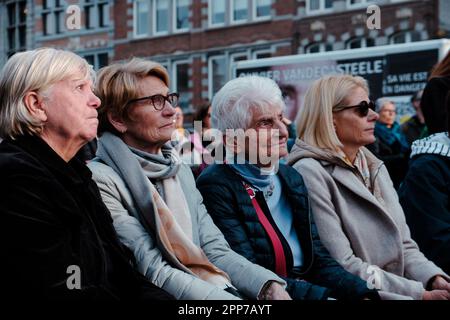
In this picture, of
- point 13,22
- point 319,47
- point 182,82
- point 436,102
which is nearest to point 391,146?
point 436,102

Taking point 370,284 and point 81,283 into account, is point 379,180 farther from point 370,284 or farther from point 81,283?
point 81,283

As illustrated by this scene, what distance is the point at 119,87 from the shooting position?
143 inches

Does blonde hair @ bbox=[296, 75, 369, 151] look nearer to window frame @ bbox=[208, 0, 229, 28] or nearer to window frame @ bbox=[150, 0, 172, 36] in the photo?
window frame @ bbox=[208, 0, 229, 28]

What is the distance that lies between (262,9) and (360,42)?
4.14m

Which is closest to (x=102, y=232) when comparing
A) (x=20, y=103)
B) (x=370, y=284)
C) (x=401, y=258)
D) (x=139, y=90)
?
(x=20, y=103)

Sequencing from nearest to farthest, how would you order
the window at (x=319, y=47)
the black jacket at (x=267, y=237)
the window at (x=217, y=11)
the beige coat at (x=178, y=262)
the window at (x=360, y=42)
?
1. the beige coat at (x=178, y=262)
2. the black jacket at (x=267, y=237)
3. the window at (x=360, y=42)
4. the window at (x=319, y=47)
5. the window at (x=217, y=11)

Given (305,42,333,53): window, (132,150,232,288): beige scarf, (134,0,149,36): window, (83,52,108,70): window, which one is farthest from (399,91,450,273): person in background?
(83,52,108,70): window

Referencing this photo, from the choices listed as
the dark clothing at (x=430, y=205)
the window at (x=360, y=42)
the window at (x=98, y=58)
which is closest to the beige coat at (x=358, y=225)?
the dark clothing at (x=430, y=205)

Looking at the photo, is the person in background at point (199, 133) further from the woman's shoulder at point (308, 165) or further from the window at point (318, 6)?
the window at point (318, 6)

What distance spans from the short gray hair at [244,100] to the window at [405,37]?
64.9 ft

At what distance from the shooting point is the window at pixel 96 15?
30.6 m

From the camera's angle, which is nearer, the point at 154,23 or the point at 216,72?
the point at 216,72

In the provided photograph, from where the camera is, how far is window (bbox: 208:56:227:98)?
2811 cm

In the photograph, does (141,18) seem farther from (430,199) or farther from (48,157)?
(48,157)
